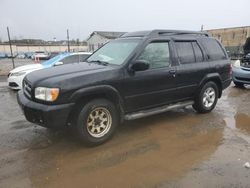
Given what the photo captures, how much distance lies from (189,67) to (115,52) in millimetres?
1703

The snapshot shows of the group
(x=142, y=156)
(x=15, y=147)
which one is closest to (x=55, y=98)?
(x=15, y=147)

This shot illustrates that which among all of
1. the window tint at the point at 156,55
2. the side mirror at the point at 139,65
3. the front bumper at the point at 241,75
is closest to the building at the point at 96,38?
the front bumper at the point at 241,75

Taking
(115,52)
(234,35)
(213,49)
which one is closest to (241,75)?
(213,49)

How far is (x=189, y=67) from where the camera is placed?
229 inches

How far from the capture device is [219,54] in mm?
6695

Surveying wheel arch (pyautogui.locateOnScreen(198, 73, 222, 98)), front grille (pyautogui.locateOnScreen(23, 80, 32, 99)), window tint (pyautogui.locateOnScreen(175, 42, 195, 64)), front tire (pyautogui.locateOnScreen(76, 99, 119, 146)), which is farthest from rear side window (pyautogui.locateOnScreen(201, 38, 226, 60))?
front grille (pyautogui.locateOnScreen(23, 80, 32, 99))

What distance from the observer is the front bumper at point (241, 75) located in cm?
977

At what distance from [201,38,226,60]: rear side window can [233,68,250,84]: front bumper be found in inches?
139

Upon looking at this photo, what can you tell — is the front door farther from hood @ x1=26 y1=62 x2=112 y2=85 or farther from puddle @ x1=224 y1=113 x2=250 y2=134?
puddle @ x1=224 y1=113 x2=250 y2=134

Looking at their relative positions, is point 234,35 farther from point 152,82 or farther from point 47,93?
point 47,93

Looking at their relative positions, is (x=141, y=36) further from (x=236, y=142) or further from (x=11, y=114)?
(x=11, y=114)

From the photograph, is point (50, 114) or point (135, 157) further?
point (135, 157)

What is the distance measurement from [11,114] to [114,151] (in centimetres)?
345

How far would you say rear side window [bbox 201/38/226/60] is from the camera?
6422 mm
